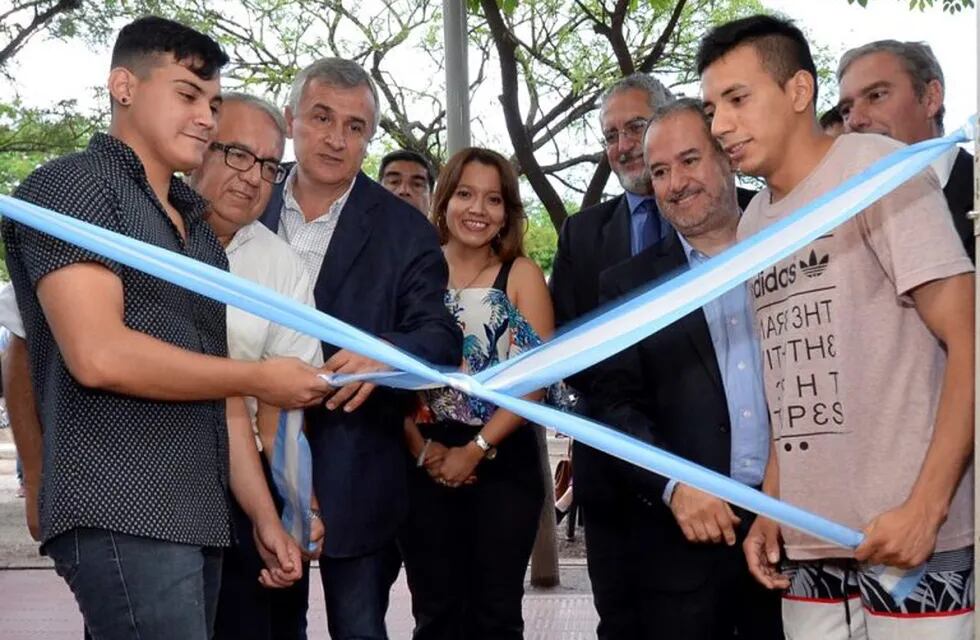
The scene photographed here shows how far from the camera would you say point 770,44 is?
2.87m

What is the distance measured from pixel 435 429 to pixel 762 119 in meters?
1.86

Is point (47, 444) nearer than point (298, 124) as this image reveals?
Yes

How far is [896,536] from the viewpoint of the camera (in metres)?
2.43

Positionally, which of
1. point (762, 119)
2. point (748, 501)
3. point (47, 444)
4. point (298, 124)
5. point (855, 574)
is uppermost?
point (298, 124)

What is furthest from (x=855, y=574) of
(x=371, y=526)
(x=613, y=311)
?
(x=371, y=526)

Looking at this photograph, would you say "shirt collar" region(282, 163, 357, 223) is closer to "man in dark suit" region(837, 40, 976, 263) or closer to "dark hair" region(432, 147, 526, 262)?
"dark hair" region(432, 147, 526, 262)

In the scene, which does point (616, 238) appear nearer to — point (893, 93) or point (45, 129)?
point (893, 93)

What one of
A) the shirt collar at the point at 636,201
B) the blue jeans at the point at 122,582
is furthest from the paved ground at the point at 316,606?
the blue jeans at the point at 122,582

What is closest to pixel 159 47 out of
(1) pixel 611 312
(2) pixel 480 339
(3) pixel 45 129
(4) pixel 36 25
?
(1) pixel 611 312

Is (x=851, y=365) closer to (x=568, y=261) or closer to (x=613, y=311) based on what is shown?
(x=613, y=311)

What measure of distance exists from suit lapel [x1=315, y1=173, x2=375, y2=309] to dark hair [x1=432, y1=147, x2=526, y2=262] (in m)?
0.74

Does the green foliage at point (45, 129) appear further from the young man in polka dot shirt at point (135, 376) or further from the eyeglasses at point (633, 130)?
the young man in polka dot shirt at point (135, 376)

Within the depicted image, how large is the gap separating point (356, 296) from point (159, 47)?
120 cm

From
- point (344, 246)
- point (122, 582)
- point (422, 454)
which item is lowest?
point (122, 582)
